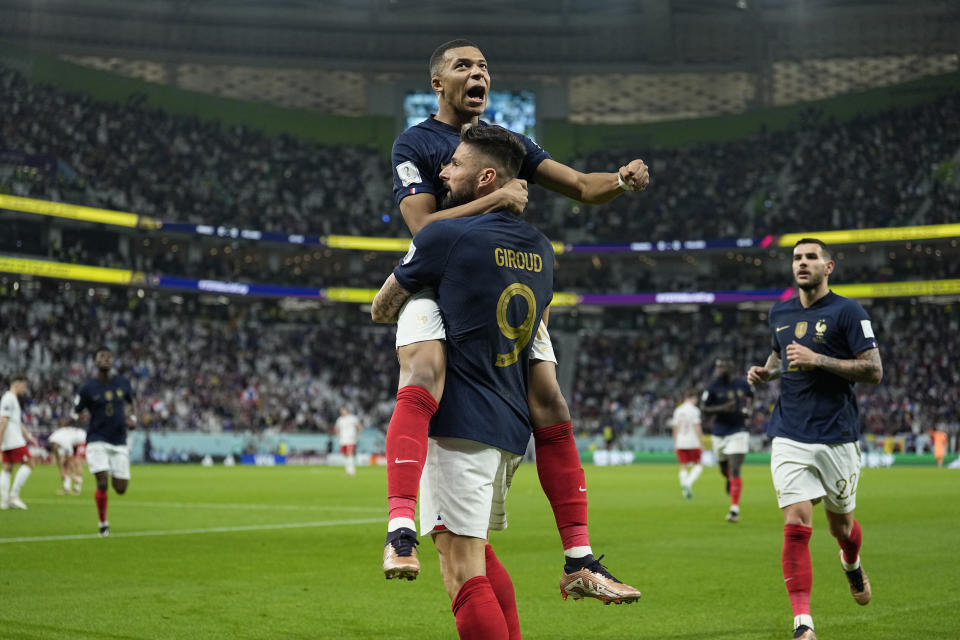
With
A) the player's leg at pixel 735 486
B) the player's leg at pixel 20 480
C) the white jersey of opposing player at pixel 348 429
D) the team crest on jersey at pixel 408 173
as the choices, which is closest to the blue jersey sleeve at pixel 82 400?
the player's leg at pixel 20 480

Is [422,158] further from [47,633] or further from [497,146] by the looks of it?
[47,633]

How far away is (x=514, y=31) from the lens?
2667 inches

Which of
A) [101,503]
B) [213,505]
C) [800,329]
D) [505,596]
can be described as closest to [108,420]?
[101,503]

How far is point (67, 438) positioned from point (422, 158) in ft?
66.4

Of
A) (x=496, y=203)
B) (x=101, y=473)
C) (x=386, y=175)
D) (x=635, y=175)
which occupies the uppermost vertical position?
(x=386, y=175)

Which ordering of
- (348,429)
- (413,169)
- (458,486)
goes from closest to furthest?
(458,486), (413,169), (348,429)

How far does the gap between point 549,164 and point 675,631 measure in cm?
382

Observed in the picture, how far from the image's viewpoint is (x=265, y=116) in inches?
2576

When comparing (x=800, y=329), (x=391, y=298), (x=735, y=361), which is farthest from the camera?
(x=735, y=361)

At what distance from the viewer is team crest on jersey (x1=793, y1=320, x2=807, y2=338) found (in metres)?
8.66

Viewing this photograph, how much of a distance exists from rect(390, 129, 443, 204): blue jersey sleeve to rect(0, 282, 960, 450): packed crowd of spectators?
42.9 m

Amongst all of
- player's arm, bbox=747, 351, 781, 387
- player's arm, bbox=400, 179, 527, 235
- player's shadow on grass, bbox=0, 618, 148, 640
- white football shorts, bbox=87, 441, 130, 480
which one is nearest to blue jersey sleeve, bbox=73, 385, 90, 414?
white football shorts, bbox=87, 441, 130, 480

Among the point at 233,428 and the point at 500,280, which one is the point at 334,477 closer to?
the point at 233,428

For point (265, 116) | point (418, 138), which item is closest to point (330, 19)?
point (265, 116)
